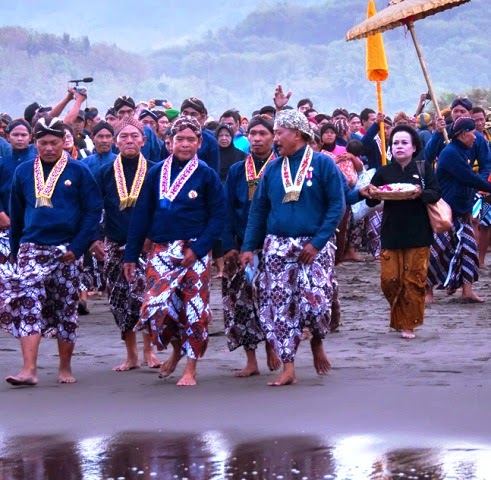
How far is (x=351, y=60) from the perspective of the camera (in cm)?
11012

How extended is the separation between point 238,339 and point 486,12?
109972 mm

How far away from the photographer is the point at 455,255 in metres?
14.5

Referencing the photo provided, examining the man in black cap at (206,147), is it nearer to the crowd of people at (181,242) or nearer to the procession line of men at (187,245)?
the crowd of people at (181,242)

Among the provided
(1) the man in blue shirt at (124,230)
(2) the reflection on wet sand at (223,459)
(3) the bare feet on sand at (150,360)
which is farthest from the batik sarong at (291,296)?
(2) the reflection on wet sand at (223,459)

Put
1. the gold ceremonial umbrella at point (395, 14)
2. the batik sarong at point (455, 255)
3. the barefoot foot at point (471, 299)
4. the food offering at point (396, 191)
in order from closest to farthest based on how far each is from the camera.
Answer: the food offering at point (396, 191) < the gold ceremonial umbrella at point (395, 14) < the batik sarong at point (455, 255) < the barefoot foot at point (471, 299)

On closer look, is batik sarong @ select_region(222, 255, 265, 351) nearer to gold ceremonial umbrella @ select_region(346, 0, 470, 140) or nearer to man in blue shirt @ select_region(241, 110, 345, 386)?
man in blue shirt @ select_region(241, 110, 345, 386)

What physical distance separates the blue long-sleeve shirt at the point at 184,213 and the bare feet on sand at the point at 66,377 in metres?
1.02

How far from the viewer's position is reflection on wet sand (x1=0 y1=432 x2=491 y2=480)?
22.3ft

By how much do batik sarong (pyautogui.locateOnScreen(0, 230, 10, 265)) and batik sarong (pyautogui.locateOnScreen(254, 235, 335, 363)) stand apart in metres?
3.78

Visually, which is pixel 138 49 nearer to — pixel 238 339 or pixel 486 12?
pixel 486 12

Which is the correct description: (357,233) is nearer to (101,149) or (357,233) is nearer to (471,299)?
(471,299)

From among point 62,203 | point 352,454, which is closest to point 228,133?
point 62,203

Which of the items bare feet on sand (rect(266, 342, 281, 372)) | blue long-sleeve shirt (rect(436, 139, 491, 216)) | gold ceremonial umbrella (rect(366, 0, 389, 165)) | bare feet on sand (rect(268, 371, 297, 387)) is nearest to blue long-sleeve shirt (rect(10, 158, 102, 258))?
bare feet on sand (rect(266, 342, 281, 372))

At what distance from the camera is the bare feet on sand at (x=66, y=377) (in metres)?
10.0
